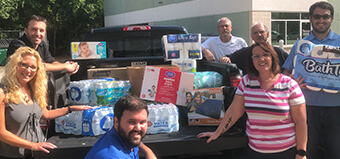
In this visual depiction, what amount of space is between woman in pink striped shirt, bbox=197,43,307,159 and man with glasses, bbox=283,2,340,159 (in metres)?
0.61

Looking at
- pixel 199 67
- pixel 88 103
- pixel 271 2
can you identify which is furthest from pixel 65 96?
pixel 271 2

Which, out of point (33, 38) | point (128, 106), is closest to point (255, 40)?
point (128, 106)

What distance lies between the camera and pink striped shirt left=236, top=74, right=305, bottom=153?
2.57 metres

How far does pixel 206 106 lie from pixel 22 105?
5.91 feet

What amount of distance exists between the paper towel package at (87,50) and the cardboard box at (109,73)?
8.0 inches

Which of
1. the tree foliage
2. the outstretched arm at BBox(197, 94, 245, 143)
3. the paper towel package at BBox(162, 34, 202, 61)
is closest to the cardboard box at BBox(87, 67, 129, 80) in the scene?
the paper towel package at BBox(162, 34, 202, 61)

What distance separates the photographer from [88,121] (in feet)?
10.3

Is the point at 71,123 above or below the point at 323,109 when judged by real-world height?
below

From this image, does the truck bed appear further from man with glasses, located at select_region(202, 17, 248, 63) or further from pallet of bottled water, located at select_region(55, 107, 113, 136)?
man with glasses, located at select_region(202, 17, 248, 63)

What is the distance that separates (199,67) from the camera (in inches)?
196

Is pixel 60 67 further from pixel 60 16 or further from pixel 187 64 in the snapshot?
pixel 60 16

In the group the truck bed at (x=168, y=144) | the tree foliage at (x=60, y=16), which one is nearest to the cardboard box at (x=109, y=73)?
the truck bed at (x=168, y=144)

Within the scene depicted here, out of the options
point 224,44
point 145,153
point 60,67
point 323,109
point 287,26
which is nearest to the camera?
point 145,153

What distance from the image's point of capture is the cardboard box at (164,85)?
3.61 meters
